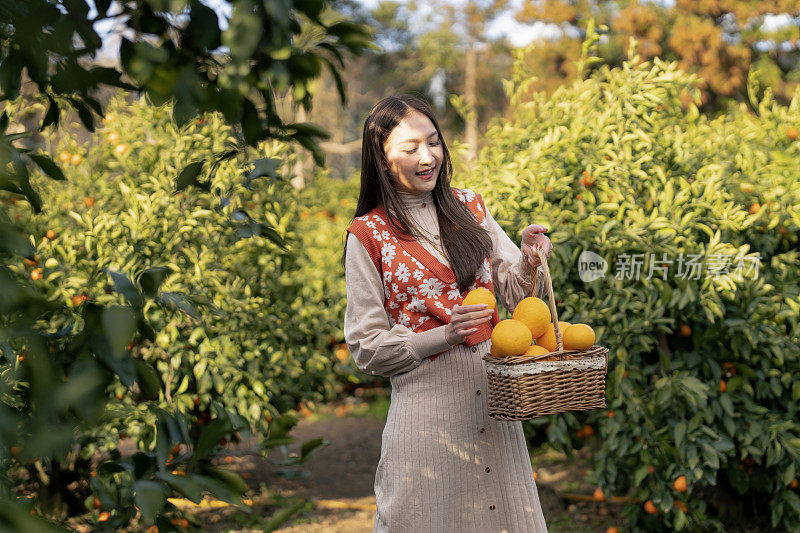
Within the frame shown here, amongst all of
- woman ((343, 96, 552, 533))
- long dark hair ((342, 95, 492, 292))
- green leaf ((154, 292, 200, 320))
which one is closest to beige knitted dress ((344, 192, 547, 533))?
woman ((343, 96, 552, 533))

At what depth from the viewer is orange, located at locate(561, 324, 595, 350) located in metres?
1.58

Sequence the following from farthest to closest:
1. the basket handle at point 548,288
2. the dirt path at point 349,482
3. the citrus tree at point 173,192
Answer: the dirt path at point 349,482 → the basket handle at point 548,288 → the citrus tree at point 173,192

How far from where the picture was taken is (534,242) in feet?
5.65

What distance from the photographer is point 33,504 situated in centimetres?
91

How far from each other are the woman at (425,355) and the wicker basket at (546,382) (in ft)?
0.55

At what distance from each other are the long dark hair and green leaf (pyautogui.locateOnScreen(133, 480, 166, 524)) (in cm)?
98

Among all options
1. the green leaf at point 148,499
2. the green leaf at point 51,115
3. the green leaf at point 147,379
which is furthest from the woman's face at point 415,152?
the green leaf at point 148,499

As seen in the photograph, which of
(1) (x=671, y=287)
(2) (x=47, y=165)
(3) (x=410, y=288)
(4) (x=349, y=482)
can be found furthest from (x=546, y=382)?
(4) (x=349, y=482)

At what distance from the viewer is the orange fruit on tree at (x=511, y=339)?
5.00 ft

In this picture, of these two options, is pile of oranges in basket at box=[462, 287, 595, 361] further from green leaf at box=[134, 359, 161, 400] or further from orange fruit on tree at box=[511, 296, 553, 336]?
green leaf at box=[134, 359, 161, 400]

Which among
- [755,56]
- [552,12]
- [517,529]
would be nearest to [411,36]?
[552,12]

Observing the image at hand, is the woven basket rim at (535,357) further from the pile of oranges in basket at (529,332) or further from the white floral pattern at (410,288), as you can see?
the white floral pattern at (410,288)

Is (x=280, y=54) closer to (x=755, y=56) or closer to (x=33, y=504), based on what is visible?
(x=33, y=504)

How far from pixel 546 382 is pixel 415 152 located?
24.4 inches
